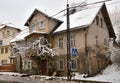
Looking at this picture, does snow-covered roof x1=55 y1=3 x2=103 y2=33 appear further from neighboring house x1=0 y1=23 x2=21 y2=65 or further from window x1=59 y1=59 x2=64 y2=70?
neighboring house x1=0 y1=23 x2=21 y2=65

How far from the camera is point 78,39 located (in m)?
29.1

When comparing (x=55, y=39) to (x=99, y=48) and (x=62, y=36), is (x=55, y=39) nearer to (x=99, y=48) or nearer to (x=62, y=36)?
(x=62, y=36)

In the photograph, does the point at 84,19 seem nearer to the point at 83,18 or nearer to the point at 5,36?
the point at 83,18

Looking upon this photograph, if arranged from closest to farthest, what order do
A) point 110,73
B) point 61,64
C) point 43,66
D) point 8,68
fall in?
point 110,73
point 61,64
point 43,66
point 8,68

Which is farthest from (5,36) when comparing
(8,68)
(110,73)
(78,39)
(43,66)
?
(110,73)

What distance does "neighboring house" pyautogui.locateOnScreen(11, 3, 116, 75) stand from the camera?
1112 inches

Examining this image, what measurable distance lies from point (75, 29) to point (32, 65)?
9496 mm

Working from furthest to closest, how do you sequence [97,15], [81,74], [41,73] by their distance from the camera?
[41,73]
[97,15]
[81,74]

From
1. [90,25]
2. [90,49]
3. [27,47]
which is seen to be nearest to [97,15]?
[90,25]

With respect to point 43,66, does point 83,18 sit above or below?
above

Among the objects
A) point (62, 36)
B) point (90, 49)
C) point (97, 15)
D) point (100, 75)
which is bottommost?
point (100, 75)

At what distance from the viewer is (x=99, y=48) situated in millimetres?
30891

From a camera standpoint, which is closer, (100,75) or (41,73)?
(100,75)

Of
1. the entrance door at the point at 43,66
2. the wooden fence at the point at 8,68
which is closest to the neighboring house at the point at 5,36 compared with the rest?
the wooden fence at the point at 8,68
